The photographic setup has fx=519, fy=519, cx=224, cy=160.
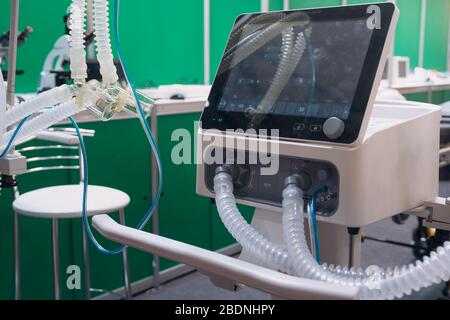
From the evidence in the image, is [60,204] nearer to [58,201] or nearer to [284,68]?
[58,201]

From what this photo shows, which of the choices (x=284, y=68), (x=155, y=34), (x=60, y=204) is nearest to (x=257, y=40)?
(x=284, y=68)

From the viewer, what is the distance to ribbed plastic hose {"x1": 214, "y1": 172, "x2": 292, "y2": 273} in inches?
29.3

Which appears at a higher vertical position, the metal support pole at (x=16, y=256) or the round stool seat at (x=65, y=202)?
the round stool seat at (x=65, y=202)

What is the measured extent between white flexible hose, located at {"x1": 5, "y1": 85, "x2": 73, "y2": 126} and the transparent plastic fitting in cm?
2

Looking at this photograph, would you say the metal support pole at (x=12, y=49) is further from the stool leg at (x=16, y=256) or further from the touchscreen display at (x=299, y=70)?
the stool leg at (x=16, y=256)

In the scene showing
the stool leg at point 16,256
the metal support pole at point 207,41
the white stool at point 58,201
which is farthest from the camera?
the metal support pole at point 207,41

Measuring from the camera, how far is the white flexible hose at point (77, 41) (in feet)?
2.52

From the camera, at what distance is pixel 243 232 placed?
0.79 metres

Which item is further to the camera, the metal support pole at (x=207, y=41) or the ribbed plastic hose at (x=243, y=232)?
the metal support pole at (x=207, y=41)

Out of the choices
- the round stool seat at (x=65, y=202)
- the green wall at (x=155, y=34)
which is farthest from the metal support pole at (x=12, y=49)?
the green wall at (x=155, y=34)

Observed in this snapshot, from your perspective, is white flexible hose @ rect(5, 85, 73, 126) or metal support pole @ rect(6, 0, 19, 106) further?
metal support pole @ rect(6, 0, 19, 106)

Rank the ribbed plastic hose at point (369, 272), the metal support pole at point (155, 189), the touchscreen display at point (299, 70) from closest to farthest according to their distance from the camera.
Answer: the ribbed plastic hose at point (369, 272)
the touchscreen display at point (299, 70)
the metal support pole at point (155, 189)

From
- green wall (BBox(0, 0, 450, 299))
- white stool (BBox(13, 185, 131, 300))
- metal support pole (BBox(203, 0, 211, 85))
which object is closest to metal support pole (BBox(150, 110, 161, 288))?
green wall (BBox(0, 0, 450, 299))

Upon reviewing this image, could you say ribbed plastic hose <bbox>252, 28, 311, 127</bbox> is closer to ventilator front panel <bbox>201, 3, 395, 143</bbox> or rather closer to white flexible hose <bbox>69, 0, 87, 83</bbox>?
ventilator front panel <bbox>201, 3, 395, 143</bbox>
